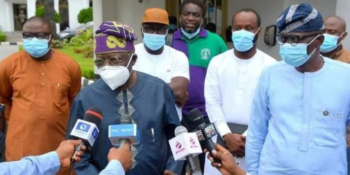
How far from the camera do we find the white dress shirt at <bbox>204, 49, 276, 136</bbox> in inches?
141

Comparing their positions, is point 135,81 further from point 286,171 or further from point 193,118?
point 286,171

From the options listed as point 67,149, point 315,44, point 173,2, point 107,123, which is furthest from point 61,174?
point 173,2

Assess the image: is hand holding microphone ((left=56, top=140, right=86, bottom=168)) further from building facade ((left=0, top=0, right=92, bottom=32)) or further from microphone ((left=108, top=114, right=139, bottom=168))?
building facade ((left=0, top=0, right=92, bottom=32))

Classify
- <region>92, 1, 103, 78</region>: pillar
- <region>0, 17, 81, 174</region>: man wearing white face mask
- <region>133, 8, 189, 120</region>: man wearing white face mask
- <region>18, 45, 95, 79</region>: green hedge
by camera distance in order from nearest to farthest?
<region>0, 17, 81, 174</region>: man wearing white face mask → <region>133, 8, 189, 120</region>: man wearing white face mask → <region>92, 1, 103, 78</region>: pillar → <region>18, 45, 95, 79</region>: green hedge

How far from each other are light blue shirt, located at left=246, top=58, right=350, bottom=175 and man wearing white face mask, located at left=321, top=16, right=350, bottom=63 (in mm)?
1937

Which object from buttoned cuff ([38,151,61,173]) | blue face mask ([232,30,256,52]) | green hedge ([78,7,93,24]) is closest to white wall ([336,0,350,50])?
blue face mask ([232,30,256,52])

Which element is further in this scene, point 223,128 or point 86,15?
point 86,15

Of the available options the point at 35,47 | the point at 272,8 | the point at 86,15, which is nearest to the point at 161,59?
the point at 35,47

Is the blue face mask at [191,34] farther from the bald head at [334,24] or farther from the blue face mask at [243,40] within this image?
the bald head at [334,24]

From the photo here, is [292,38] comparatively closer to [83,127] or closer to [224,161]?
[224,161]

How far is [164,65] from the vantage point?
3.97 m

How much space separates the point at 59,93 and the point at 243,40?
175cm

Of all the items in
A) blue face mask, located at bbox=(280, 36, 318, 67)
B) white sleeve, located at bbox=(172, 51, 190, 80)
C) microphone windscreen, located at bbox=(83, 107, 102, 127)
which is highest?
blue face mask, located at bbox=(280, 36, 318, 67)

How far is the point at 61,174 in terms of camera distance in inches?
155
